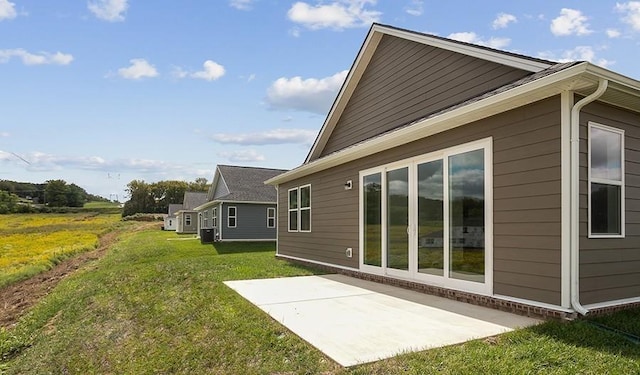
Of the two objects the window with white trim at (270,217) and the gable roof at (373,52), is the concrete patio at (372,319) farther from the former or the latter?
the window with white trim at (270,217)

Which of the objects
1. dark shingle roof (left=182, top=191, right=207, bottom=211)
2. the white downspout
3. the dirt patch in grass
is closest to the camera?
the white downspout

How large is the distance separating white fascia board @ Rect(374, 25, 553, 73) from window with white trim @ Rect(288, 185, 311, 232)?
15.7 ft

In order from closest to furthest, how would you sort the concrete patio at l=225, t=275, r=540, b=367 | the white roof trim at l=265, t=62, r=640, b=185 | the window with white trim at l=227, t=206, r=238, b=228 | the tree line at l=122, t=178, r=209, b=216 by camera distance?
the concrete patio at l=225, t=275, r=540, b=367
the white roof trim at l=265, t=62, r=640, b=185
the window with white trim at l=227, t=206, r=238, b=228
the tree line at l=122, t=178, r=209, b=216

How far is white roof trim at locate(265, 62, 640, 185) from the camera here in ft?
13.8

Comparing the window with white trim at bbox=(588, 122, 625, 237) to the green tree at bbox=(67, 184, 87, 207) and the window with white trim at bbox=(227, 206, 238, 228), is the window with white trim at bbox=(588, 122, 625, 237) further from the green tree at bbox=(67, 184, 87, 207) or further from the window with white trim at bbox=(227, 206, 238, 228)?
the green tree at bbox=(67, 184, 87, 207)

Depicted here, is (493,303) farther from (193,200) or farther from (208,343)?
(193,200)

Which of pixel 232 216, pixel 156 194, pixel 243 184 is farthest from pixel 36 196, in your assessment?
pixel 232 216

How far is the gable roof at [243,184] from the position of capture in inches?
925

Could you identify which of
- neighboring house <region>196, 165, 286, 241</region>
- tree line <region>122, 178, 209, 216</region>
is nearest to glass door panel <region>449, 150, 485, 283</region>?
neighboring house <region>196, 165, 286, 241</region>

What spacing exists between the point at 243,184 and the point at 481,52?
1954 cm

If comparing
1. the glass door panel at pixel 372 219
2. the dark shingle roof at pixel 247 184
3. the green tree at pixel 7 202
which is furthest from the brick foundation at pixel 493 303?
the green tree at pixel 7 202

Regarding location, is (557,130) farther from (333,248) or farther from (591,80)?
(333,248)

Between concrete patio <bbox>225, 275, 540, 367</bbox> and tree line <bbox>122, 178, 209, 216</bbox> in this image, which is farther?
tree line <bbox>122, 178, 209, 216</bbox>

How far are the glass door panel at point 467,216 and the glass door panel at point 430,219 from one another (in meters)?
0.21
